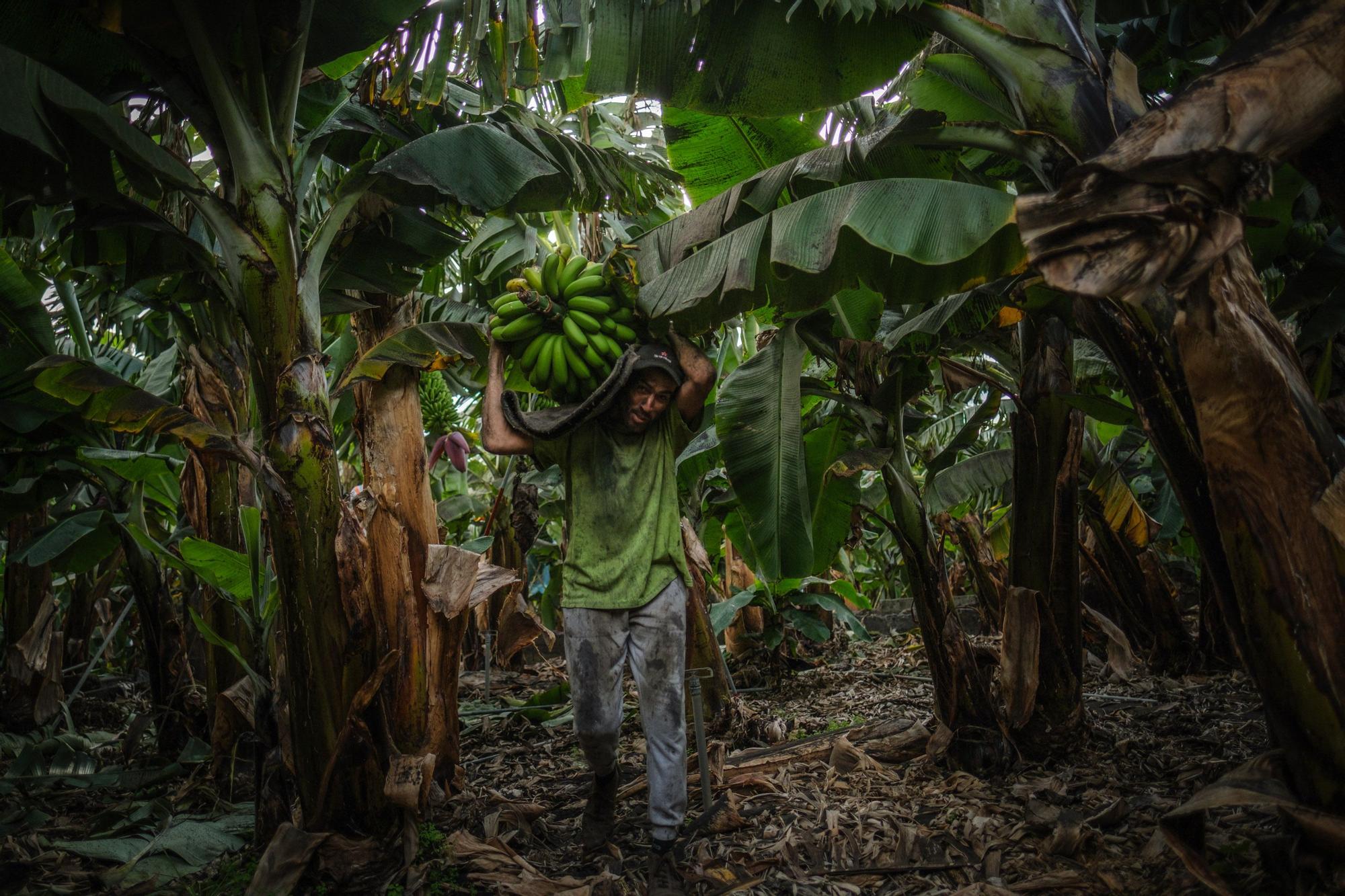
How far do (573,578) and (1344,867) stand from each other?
87.8 inches

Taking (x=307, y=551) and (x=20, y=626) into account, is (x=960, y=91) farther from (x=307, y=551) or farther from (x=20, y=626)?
(x=20, y=626)

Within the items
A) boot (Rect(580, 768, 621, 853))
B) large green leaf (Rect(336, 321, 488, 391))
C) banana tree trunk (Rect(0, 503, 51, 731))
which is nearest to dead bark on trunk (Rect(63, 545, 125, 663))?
banana tree trunk (Rect(0, 503, 51, 731))

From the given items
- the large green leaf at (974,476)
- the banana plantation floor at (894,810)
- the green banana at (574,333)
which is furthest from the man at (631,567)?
the large green leaf at (974,476)

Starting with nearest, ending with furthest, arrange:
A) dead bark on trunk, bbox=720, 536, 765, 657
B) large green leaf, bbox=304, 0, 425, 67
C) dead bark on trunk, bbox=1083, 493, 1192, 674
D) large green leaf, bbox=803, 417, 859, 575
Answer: large green leaf, bbox=304, 0, 425, 67, large green leaf, bbox=803, 417, 859, 575, dead bark on trunk, bbox=1083, 493, 1192, 674, dead bark on trunk, bbox=720, 536, 765, 657

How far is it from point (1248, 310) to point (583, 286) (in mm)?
1927

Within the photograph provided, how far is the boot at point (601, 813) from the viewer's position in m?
2.98

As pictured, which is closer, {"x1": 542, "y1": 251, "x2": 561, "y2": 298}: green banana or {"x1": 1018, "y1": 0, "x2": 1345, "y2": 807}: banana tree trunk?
{"x1": 1018, "y1": 0, "x2": 1345, "y2": 807}: banana tree trunk

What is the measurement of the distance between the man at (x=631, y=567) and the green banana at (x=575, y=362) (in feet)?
0.52

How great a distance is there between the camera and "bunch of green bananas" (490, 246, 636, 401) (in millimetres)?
2791

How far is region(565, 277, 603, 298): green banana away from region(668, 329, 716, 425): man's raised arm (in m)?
0.31

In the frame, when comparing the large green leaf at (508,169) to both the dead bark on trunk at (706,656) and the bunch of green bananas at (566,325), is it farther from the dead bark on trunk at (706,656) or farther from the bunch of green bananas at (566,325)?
the dead bark on trunk at (706,656)

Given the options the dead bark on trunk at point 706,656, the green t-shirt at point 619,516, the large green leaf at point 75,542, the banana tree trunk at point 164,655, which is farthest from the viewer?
the dead bark on trunk at point 706,656

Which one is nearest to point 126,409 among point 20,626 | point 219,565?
point 219,565

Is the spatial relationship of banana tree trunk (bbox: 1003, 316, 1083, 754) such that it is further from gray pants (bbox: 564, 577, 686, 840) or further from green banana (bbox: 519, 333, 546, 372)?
green banana (bbox: 519, 333, 546, 372)
